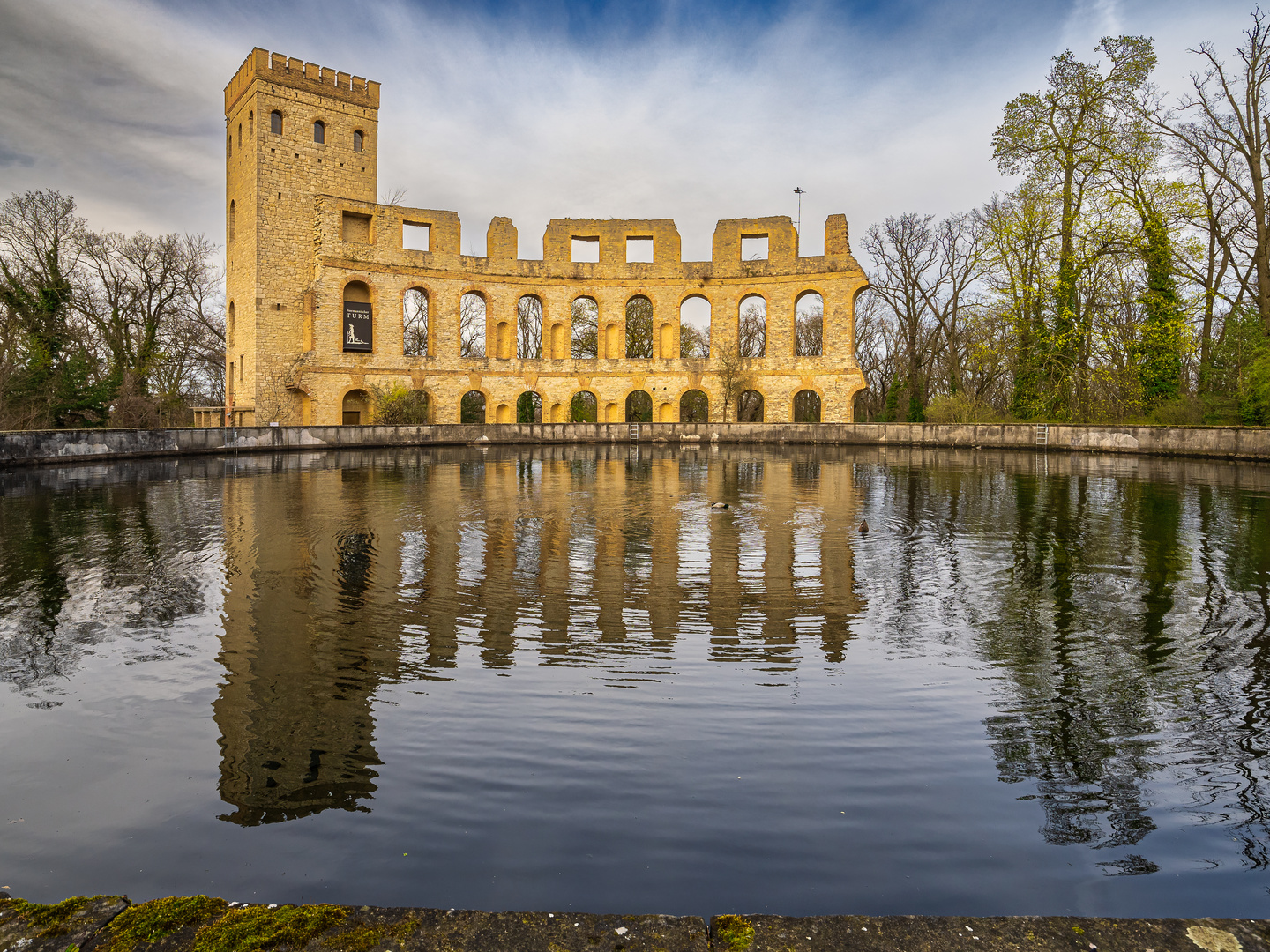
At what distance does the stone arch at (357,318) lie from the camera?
37531 millimetres

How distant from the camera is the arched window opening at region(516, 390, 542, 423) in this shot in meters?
43.5

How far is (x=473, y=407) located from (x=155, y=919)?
43.5 m

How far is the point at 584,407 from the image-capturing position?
156ft

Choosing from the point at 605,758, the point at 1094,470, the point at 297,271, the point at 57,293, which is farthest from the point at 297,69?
the point at 605,758

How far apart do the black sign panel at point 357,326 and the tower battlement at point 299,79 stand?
9.82 metres

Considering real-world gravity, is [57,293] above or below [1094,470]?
above

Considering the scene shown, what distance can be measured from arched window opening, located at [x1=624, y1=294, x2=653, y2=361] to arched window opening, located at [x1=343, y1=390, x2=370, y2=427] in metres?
15.6

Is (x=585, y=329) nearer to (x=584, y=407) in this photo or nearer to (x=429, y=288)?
(x=584, y=407)

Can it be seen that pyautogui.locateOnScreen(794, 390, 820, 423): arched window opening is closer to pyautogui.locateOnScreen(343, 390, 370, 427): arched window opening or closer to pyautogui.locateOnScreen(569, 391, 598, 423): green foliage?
pyautogui.locateOnScreen(569, 391, 598, 423): green foliage

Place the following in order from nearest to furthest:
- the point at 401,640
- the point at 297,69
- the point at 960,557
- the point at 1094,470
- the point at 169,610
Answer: the point at 401,640 → the point at 169,610 → the point at 960,557 → the point at 1094,470 → the point at 297,69

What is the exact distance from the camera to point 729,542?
Answer: 31.4 feet

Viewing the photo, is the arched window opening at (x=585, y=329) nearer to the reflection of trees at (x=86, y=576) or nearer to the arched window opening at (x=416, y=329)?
the arched window opening at (x=416, y=329)

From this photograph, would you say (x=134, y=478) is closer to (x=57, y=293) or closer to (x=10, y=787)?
(x=10, y=787)

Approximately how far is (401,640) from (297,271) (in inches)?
1429
